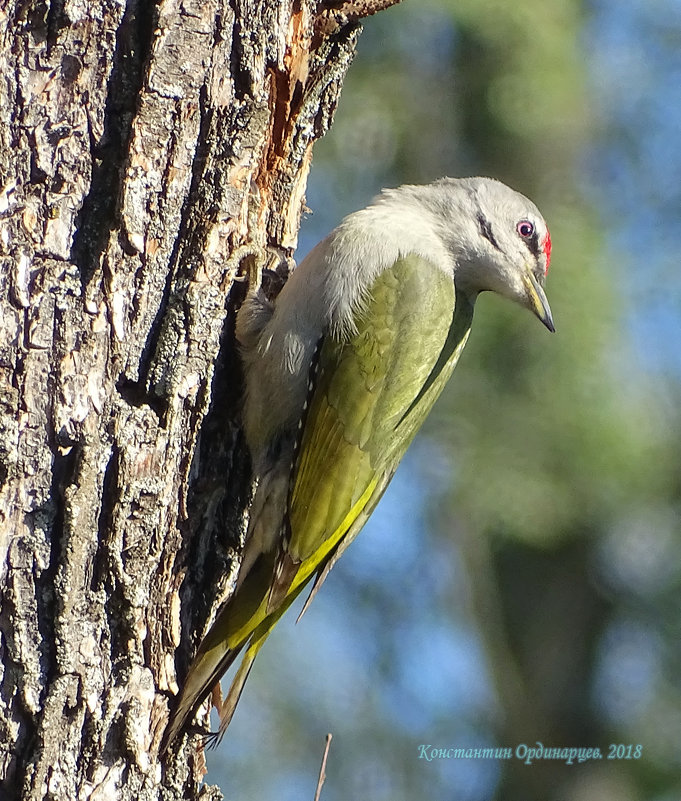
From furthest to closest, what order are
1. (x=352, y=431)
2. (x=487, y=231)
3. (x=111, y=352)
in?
(x=487, y=231)
(x=352, y=431)
(x=111, y=352)

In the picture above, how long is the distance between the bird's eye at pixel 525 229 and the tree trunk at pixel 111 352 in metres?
1.44

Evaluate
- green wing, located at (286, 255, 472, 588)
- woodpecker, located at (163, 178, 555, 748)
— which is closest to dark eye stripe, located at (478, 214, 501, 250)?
woodpecker, located at (163, 178, 555, 748)

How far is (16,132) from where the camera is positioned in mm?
2756

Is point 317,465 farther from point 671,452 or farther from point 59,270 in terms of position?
point 671,452

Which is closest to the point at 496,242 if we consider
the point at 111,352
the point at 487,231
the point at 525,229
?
the point at 487,231

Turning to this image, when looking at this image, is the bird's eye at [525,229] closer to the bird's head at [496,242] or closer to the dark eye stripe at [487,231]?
the bird's head at [496,242]

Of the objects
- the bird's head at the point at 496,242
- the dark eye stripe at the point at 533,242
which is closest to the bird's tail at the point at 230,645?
the bird's head at the point at 496,242

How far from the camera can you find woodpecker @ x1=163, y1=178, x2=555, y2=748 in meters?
3.33

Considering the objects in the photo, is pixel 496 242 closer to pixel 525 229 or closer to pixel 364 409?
pixel 525 229

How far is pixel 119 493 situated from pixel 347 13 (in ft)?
5.43

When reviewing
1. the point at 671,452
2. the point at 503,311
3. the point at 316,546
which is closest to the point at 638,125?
the point at 503,311

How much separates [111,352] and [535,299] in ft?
6.37

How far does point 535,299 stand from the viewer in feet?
13.7

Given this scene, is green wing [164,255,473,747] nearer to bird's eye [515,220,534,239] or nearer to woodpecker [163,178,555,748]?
woodpecker [163,178,555,748]
